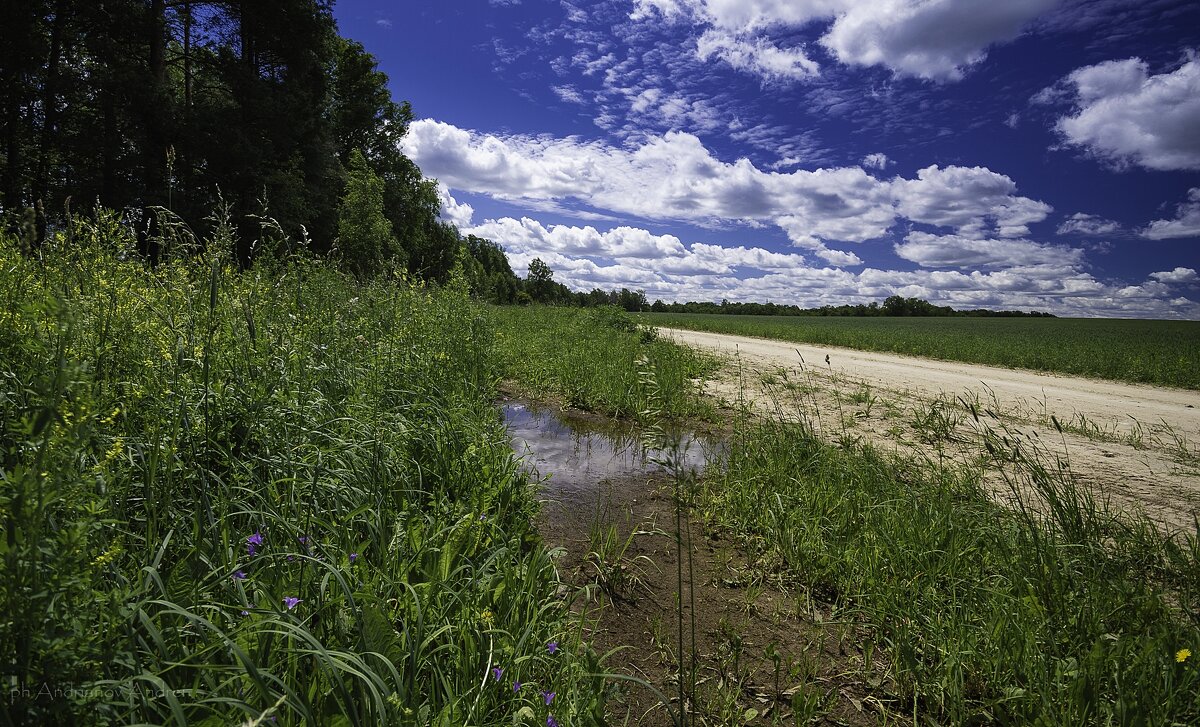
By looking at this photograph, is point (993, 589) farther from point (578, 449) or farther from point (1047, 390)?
point (1047, 390)

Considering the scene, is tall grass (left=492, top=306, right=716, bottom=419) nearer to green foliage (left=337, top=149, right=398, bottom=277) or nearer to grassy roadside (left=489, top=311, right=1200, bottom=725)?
grassy roadside (left=489, top=311, right=1200, bottom=725)

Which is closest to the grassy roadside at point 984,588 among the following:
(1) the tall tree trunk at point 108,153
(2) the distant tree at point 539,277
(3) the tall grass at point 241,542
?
(3) the tall grass at point 241,542

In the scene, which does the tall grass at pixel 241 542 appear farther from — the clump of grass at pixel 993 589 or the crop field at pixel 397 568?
the clump of grass at pixel 993 589

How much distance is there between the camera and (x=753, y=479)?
Result: 3912 millimetres

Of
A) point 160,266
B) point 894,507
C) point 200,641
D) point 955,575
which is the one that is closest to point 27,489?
point 200,641

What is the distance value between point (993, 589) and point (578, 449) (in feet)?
11.8

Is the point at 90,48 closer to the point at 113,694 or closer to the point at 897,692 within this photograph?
the point at 113,694

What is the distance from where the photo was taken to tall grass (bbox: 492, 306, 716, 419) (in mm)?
6793

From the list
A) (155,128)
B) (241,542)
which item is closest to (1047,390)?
(241,542)

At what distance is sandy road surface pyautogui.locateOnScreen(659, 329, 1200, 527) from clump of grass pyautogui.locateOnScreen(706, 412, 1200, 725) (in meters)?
0.59

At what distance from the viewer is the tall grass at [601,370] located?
6793mm

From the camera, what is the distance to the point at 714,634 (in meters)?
2.42

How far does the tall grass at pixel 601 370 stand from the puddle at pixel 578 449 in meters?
0.55

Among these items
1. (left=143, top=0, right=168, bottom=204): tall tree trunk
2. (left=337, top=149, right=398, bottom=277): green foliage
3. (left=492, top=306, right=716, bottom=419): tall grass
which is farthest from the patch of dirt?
(left=337, top=149, right=398, bottom=277): green foliage
